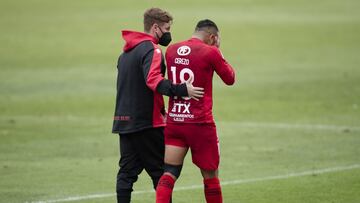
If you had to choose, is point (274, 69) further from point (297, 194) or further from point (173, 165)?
point (173, 165)

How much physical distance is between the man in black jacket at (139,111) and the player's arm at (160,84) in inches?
6.5

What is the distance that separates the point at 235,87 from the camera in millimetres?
26266

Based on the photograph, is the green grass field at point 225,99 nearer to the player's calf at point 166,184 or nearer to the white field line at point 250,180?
the white field line at point 250,180

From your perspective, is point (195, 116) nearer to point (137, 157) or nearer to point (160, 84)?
point (160, 84)

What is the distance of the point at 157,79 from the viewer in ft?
33.0

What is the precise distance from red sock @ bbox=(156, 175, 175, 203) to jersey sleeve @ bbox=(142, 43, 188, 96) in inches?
35.1

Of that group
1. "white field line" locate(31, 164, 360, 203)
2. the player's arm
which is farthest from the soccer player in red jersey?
"white field line" locate(31, 164, 360, 203)

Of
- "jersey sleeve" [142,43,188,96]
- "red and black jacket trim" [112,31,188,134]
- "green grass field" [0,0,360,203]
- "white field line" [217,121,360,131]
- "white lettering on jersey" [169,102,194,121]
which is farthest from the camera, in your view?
"white field line" [217,121,360,131]

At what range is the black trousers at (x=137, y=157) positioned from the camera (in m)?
10.5

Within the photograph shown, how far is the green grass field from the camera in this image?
44.3ft

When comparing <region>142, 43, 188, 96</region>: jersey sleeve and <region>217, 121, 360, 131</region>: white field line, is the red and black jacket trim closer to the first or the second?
<region>142, 43, 188, 96</region>: jersey sleeve

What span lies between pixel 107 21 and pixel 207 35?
30530 mm

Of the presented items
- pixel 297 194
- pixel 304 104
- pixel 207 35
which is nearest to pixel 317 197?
pixel 297 194

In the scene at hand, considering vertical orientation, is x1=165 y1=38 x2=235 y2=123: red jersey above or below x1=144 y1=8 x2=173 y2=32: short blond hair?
below
